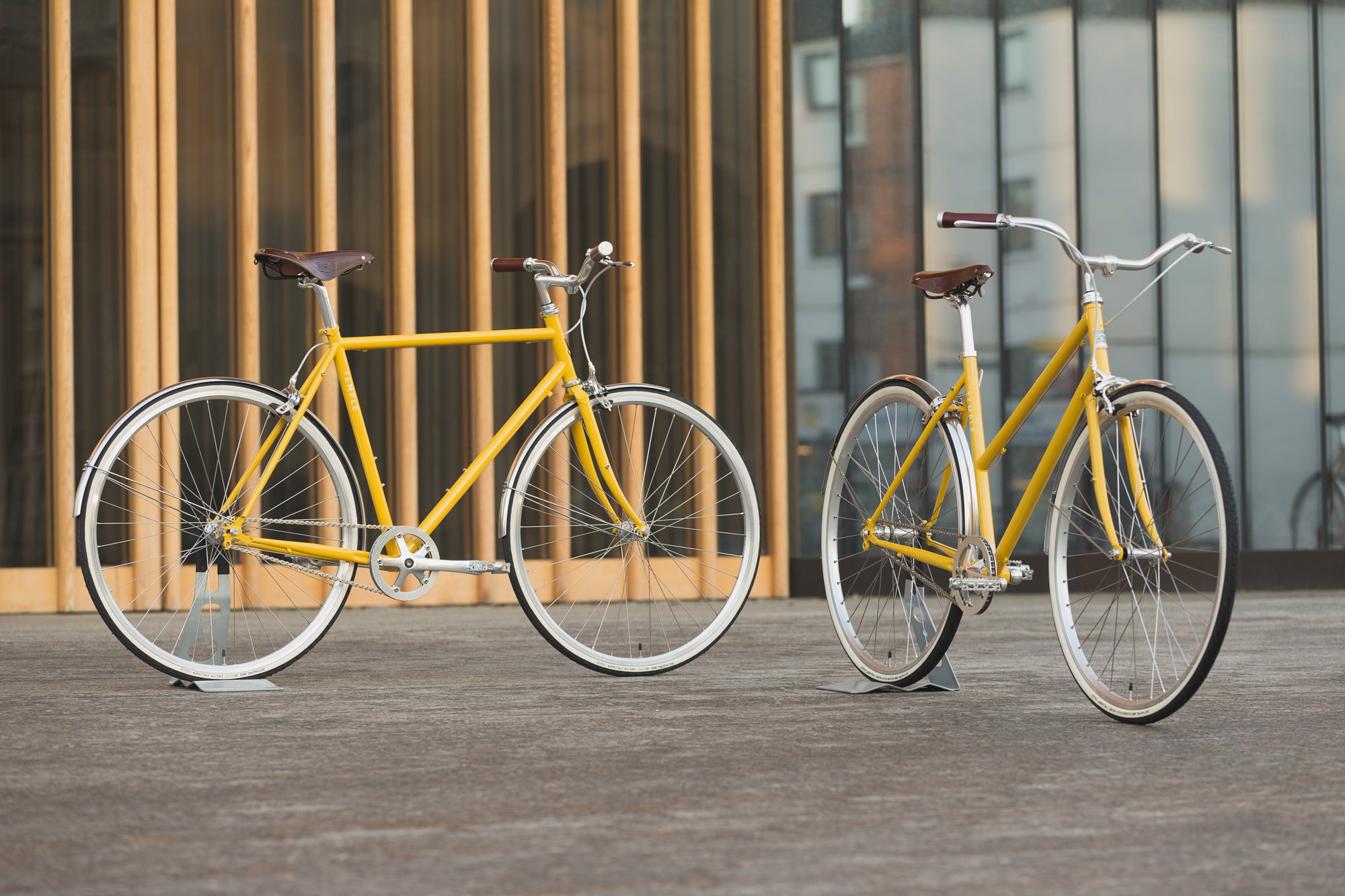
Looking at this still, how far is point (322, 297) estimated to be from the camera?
14.4 ft

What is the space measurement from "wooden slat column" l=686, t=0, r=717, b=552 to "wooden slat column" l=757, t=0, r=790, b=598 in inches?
13.7

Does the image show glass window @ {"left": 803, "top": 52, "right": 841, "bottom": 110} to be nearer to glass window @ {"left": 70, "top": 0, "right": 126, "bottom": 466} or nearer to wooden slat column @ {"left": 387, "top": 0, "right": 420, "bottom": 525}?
wooden slat column @ {"left": 387, "top": 0, "right": 420, "bottom": 525}

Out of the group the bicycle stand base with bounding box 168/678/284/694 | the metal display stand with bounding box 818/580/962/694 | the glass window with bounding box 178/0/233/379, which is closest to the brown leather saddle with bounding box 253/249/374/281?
the bicycle stand base with bounding box 168/678/284/694

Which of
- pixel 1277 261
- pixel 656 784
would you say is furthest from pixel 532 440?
pixel 1277 261

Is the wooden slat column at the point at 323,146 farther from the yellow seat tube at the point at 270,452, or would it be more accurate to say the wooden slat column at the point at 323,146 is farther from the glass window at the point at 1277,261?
the glass window at the point at 1277,261

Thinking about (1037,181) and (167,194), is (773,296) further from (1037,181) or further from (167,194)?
(167,194)

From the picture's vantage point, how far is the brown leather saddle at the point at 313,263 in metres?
4.31

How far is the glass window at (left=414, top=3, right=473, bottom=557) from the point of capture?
820 cm

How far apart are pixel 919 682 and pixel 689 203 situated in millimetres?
4886

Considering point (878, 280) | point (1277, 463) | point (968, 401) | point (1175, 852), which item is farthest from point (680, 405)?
point (1277, 463)

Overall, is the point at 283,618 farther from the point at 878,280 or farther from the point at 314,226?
the point at 878,280

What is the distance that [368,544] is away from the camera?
441cm

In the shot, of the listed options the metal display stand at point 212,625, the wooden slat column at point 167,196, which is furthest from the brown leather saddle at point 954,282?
the wooden slat column at point 167,196

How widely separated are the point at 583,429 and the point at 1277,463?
6.80 metres
